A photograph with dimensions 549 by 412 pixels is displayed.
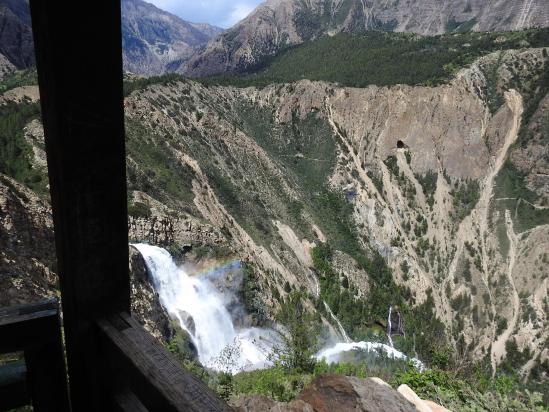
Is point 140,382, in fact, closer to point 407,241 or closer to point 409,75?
point 407,241

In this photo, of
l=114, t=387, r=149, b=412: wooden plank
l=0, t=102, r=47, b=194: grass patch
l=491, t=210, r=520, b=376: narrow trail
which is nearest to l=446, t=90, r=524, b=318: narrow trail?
l=491, t=210, r=520, b=376: narrow trail

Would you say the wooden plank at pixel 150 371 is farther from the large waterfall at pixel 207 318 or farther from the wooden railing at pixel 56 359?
the large waterfall at pixel 207 318

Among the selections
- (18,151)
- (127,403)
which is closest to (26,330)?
(127,403)

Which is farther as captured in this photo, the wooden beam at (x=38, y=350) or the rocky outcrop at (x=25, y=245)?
the rocky outcrop at (x=25, y=245)

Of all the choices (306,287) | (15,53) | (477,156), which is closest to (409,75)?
(477,156)

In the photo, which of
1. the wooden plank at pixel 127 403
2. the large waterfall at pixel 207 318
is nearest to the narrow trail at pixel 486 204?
the large waterfall at pixel 207 318

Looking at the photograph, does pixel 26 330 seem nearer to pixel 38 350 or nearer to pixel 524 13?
pixel 38 350
